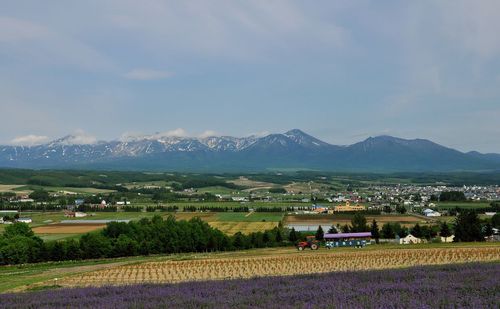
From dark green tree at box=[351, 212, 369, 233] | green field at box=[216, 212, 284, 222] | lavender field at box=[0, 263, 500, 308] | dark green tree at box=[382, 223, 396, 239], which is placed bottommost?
green field at box=[216, 212, 284, 222]

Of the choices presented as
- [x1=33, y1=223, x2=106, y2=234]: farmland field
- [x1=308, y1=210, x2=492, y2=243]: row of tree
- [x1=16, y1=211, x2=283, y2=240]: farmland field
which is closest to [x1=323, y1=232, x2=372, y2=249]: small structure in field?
[x1=308, y1=210, x2=492, y2=243]: row of tree

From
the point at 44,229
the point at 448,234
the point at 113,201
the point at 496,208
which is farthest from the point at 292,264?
the point at 113,201

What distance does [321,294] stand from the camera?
1288cm

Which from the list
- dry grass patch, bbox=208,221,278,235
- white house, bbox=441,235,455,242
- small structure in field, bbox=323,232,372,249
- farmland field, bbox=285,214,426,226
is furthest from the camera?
farmland field, bbox=285,214,426,226

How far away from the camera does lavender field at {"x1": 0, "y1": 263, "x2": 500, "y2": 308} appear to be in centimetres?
1114

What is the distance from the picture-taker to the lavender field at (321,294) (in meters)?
11.1

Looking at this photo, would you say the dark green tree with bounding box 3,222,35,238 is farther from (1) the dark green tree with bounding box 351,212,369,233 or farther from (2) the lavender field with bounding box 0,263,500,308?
(2) the lavender field with bounding box 0,263,500,308

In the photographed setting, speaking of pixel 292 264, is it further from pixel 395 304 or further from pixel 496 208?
pixel 496 208

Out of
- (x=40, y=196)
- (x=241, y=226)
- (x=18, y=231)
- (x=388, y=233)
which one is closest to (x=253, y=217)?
(x=241, y=226)

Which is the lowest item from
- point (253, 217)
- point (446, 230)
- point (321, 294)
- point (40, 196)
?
point (253, 217)

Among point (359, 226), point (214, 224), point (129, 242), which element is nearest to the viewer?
point (129, 242)

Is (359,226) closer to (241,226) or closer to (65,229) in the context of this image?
(241,226)

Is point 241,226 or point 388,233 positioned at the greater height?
point 388,233

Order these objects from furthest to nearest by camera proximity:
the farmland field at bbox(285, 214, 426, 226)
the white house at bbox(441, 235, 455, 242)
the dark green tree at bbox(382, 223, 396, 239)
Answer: the farmland field at bbox(285, 214, 426, 226) < the dark green tree at bbox(382, 223, 396, 239) < the white house at bbox(441, 235, 455, 242)
